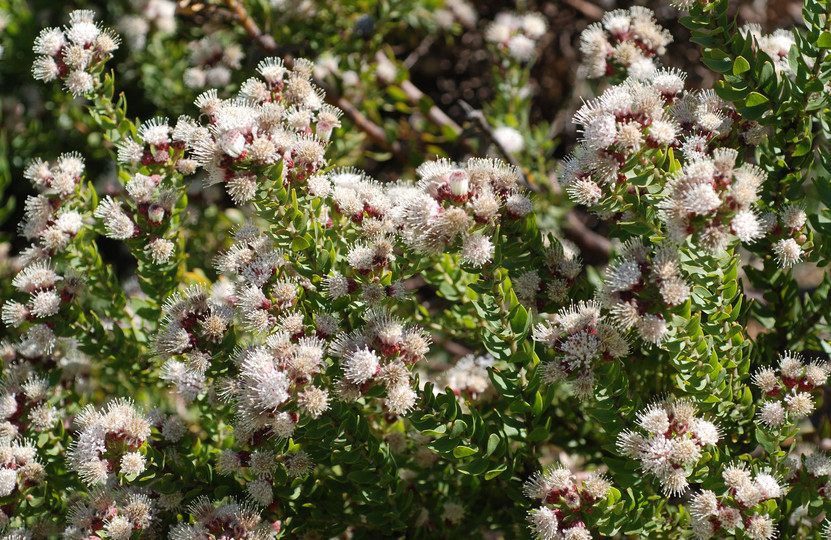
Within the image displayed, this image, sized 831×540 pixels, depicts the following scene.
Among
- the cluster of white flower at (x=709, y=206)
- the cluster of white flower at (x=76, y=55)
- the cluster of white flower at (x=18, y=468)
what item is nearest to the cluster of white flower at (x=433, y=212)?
the cluster of white flower at (x=709, y=206)

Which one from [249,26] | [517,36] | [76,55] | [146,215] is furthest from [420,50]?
[146,215]

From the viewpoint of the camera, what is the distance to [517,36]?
319 cm

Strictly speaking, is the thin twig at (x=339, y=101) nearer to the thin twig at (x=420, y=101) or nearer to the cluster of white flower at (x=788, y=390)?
the thin twig at (x=420, y=101)

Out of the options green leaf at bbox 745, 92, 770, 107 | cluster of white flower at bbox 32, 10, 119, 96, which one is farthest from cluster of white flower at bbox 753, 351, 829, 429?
cluster of white flower at bbox 32, 10, 119, 96

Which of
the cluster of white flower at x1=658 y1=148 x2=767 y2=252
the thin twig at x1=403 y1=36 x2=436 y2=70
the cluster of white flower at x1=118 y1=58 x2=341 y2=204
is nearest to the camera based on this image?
the cluster of white flower at x1=658 y1=148 x2=767 y2=252

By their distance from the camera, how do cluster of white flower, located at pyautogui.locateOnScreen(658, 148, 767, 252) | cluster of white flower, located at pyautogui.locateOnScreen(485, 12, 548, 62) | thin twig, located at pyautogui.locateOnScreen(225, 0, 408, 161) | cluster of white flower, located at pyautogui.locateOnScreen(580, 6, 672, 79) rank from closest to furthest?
cluster of white flower, located at pyautogui.locateOnScreen(658, 148, 767, 252) < cluster of white flower, located at pyautogui.locateOnScreen(580, 6, 672, 79) < thin twig, located at pyautogui.locateOnScreen(225, 0, 408, 161) < cluster of white flower, located at pyautogui.locateOnScreen(485, 12, 548, 62)

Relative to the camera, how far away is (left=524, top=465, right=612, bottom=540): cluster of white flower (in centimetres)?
163

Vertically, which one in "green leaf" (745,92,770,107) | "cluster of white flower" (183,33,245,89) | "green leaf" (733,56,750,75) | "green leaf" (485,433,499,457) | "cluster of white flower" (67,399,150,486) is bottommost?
"cluster of white flower" (67,399,150,486)

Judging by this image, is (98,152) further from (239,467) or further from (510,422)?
(510,422)

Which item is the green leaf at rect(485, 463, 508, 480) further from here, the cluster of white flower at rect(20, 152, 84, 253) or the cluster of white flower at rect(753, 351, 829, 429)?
the cluster of white flower at rect(20, 152, 84, 253)

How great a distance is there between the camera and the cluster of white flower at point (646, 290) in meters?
1.49

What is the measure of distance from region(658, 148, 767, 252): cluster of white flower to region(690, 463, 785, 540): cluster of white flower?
0.58 metres

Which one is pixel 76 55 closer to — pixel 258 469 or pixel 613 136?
pixel 258 469

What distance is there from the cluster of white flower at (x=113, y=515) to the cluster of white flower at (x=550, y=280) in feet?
3.84
